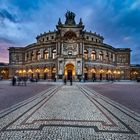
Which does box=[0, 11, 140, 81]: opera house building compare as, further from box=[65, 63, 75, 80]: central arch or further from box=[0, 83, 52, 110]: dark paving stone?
box=[0, 83, 52, 110]: dark paving stone

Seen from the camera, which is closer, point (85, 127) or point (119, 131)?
point (119, 131)

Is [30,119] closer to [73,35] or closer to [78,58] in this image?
[78,58]

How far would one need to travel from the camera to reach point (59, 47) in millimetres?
54344

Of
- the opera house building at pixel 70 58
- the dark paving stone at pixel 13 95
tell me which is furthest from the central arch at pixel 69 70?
the dark paving stone at pixel 13 95

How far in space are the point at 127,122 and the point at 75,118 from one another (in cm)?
195

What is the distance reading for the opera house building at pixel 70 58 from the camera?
175 ft

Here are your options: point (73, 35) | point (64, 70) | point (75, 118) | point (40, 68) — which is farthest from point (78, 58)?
point (75, 118)

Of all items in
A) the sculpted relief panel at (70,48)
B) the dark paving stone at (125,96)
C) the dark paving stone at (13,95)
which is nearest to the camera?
the dark paving stone at (125,96)

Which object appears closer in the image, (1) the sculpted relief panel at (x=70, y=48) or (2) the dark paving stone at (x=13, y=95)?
(2) the dark paving stone at (x=13, y=95)

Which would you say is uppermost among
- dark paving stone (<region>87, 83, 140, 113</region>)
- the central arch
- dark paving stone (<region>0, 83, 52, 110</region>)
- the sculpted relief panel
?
the sculpted relief panel

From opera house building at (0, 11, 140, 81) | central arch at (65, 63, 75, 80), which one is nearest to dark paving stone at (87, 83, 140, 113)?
opera house building at (0, 11, 140, 81)

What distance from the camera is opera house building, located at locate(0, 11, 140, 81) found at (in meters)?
53.3

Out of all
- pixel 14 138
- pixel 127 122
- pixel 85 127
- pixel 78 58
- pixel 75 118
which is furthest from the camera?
pixel 78 58

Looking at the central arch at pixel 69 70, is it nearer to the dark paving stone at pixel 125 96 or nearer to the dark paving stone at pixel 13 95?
the dark paving stone at pixel 125 96
